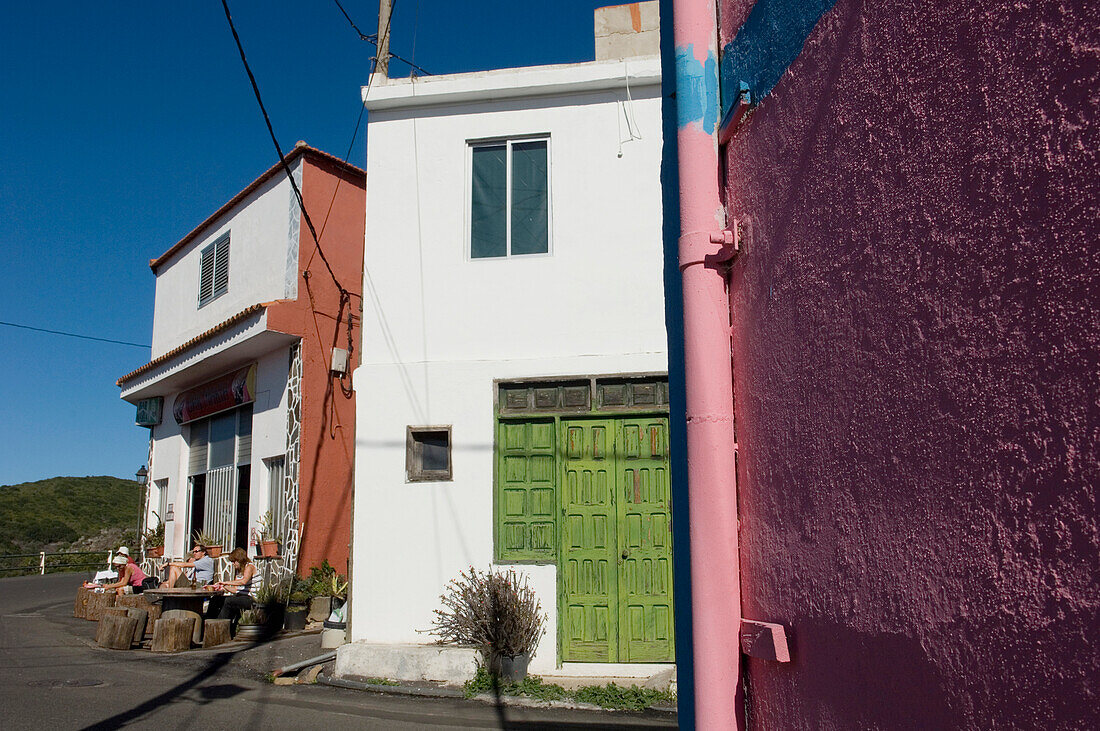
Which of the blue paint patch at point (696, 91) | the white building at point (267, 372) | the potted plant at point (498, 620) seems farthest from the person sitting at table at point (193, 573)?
the blue paint patch at point (696, 91)

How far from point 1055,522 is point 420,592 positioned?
8.03 m

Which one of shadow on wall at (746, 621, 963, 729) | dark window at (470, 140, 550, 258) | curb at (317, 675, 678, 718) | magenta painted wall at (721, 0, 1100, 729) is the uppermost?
dark window at (470, 140, 550, 258)

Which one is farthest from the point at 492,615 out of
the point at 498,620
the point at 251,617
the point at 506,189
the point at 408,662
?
the point at 251,617

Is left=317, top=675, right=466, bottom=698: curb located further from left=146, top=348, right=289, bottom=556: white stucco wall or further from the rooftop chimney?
the rooftop chimney

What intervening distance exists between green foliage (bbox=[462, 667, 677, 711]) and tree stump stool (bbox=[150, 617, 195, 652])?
196 inches

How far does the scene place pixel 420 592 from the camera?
891 centimetres

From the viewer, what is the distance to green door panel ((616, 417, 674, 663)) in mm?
8508

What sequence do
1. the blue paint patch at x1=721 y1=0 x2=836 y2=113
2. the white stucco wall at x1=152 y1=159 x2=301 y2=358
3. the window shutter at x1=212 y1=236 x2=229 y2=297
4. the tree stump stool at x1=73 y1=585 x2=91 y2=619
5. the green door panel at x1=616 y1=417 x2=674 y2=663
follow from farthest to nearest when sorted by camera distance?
1. the window shutter at x1=212 y1=236 x2=229 y2=297
2. the tree stump stool at x1=73 y1=585 x2=91 y2=619
3. the white stucco wall at x1=152 y1=159 x2=301 y2=358
4. the green door panel at x1=616 y1=417 x2=674 y2=663
5. the blue paint patch at x1=721 y1=0 x2=836 y2=113

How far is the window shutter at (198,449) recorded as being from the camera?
54.4 ft

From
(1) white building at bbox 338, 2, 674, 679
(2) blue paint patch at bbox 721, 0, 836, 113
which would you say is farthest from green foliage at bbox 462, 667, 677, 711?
(2) blue paint patch at bbox 721, 0, 836, 113

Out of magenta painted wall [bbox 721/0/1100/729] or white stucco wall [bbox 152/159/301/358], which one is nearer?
magenta painted wall [bbox 721/0/1100/729]

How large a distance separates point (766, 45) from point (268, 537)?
12197 millimetres

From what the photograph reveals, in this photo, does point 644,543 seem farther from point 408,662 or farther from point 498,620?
point 408,662

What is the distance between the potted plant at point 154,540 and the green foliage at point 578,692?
448 inches
